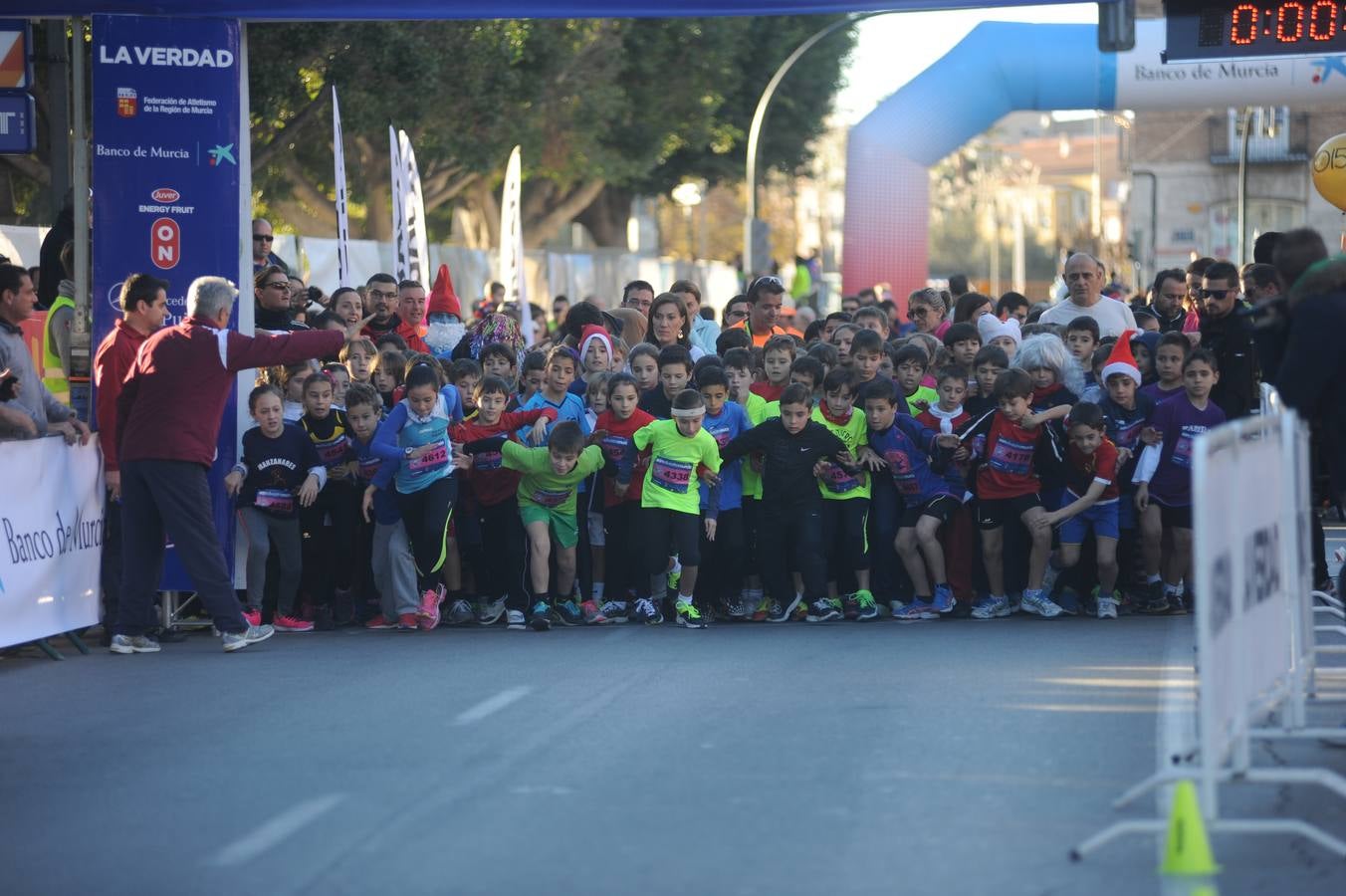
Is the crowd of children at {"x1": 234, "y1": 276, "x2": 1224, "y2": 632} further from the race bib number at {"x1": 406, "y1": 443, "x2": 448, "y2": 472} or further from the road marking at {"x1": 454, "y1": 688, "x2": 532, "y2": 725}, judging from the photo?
the road marking at {"x1": 454, "y1": 688, "x2": 532, "y2": 725}

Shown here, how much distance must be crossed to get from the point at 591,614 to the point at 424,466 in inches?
55.3

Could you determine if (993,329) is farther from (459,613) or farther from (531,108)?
(531,108)

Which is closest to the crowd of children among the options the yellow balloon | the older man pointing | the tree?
the older man pointing

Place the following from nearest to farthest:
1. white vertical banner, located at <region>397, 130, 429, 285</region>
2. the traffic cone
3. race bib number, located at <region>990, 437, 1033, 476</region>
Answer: the traffic cone → race bib number, located at <region>990, 437, 1033, 476</region> → white vertical banner, located at <region>397, 130, 429, 285</region>

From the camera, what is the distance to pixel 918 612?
13156mm

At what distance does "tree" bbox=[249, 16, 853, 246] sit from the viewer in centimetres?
2973

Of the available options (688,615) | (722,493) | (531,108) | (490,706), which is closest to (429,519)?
(688,615)

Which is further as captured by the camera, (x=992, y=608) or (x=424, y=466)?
(x=992, y=608)

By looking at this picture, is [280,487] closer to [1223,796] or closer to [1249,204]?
[1223,796]

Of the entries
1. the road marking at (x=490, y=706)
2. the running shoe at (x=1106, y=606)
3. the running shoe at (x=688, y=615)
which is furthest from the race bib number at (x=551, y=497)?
the running shoe at (x=1106, y=606)

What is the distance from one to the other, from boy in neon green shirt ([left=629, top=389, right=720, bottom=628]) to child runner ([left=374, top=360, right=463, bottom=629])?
47.3 inches

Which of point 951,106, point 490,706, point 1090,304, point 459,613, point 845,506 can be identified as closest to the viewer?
point 490,706

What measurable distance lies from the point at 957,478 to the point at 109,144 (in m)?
5.59

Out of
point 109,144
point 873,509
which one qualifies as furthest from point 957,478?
point 109,144
